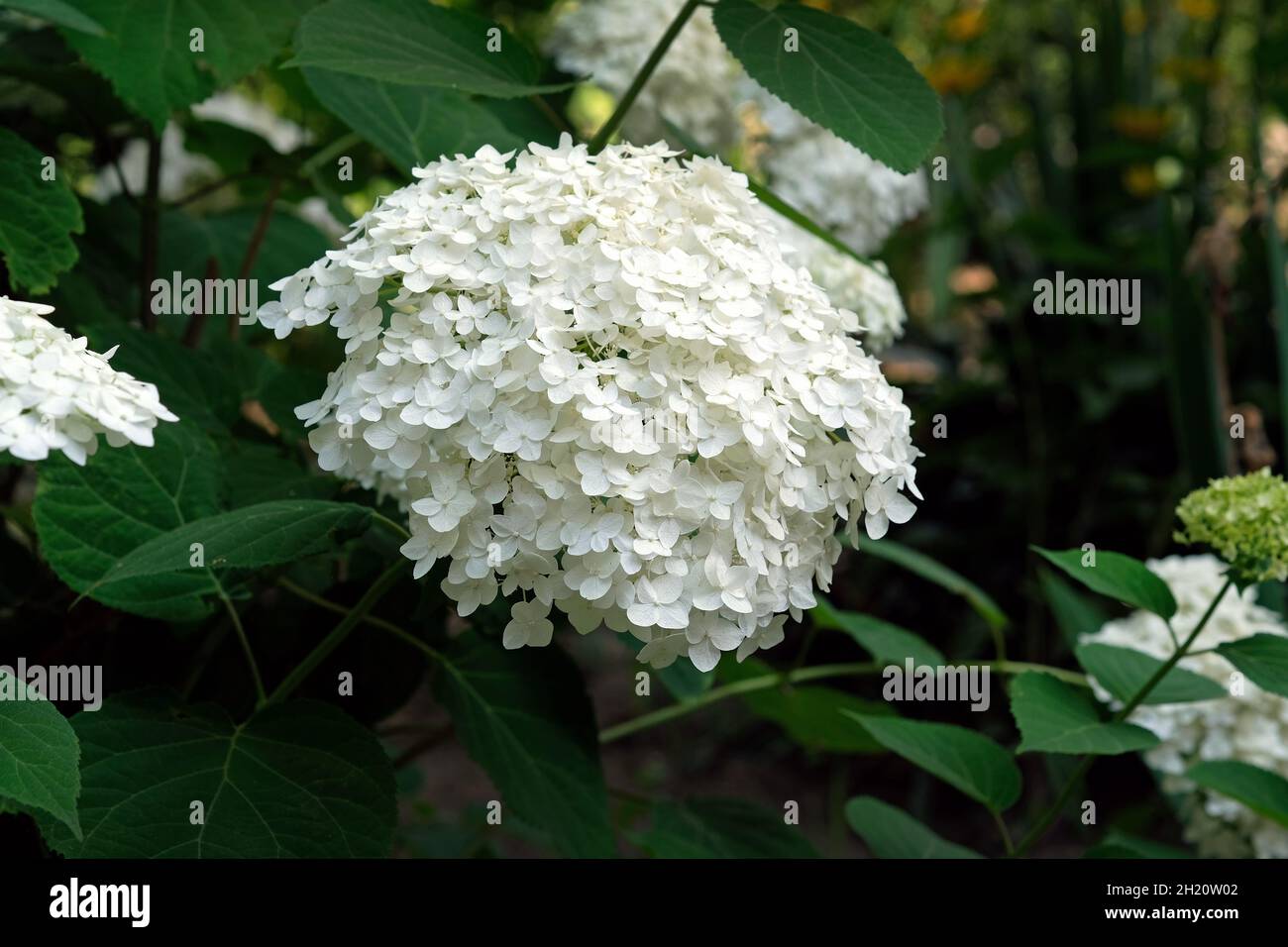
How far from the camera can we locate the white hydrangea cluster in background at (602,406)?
2.52 ft

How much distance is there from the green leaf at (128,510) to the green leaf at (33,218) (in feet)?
0.53

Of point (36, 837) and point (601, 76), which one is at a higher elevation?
point (601, 76)

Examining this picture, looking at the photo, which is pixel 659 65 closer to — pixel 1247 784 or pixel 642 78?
pixel 642 78

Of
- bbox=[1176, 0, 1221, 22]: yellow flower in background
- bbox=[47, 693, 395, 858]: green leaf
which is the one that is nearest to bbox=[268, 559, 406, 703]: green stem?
bbox=[47, 693, 395, 858]: green leaf

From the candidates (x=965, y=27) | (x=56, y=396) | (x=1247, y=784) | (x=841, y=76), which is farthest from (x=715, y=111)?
(x=965, y=27)

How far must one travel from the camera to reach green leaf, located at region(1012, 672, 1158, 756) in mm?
1001

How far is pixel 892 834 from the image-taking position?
1.28 metres

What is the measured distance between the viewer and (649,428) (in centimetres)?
77

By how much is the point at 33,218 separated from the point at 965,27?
407 centimetres

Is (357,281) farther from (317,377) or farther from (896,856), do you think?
(896,856)

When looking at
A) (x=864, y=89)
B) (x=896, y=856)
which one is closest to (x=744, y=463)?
(x=864, y=89)

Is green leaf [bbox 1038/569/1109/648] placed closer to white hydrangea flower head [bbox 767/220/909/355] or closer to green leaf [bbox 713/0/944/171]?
white hydrangea flower head [bbox 767/220/909/355]

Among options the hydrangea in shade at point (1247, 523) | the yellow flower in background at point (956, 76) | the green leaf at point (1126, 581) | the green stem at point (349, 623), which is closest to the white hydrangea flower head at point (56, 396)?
the green stem at point (349, 623)
